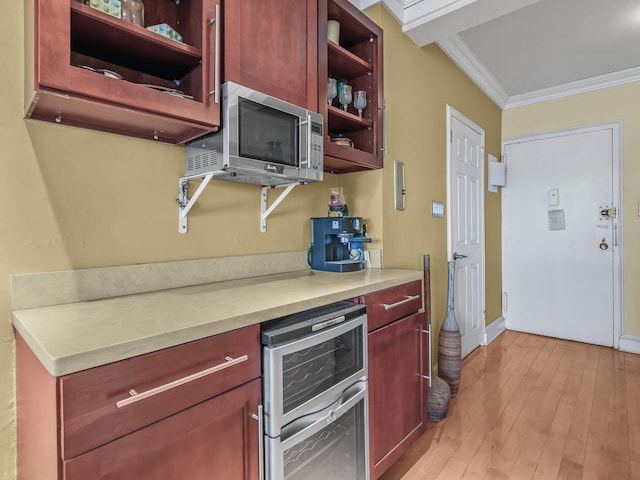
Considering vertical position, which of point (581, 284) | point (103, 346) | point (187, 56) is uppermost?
point (187, 56)

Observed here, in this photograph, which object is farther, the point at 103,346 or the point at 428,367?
the point at 428,367

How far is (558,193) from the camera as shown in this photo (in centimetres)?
368

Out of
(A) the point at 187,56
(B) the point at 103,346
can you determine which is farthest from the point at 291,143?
(B) the point at 103,346

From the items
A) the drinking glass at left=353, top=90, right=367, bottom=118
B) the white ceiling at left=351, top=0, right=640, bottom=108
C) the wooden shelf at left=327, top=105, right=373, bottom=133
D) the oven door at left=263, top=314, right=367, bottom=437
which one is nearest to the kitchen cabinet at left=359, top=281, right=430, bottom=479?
the oven door at left=263, top=314, right=367, bottom=437

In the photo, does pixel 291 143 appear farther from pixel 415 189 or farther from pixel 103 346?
pixel 415 189

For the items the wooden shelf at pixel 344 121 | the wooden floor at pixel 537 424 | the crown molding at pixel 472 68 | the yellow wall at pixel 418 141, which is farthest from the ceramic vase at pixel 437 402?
the crown molding at pixel 472 68

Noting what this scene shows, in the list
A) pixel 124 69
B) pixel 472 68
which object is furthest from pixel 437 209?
pixel 124 69

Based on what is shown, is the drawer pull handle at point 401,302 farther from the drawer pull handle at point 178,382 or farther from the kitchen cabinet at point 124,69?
the kitchen cabinet at point 124,69

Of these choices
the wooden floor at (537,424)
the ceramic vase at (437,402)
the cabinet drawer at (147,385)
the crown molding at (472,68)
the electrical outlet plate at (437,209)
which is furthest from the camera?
the crown molding at (472,68)

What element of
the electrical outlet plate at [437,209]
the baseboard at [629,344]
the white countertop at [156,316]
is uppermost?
the electrical outlet plate at [437,209]

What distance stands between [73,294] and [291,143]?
959 mm

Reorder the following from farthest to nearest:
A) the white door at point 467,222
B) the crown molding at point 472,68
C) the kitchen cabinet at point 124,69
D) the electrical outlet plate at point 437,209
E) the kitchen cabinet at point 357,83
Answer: the white door at point 467,222
the crown molding at point 472,68
the electrical outlet plate at point 437,209
the kitchen cabinet at point 357,83
the kitchen cabinet at point 124,69

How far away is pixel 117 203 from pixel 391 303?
A: 1216 mm

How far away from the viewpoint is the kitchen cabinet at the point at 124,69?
2.94ft
